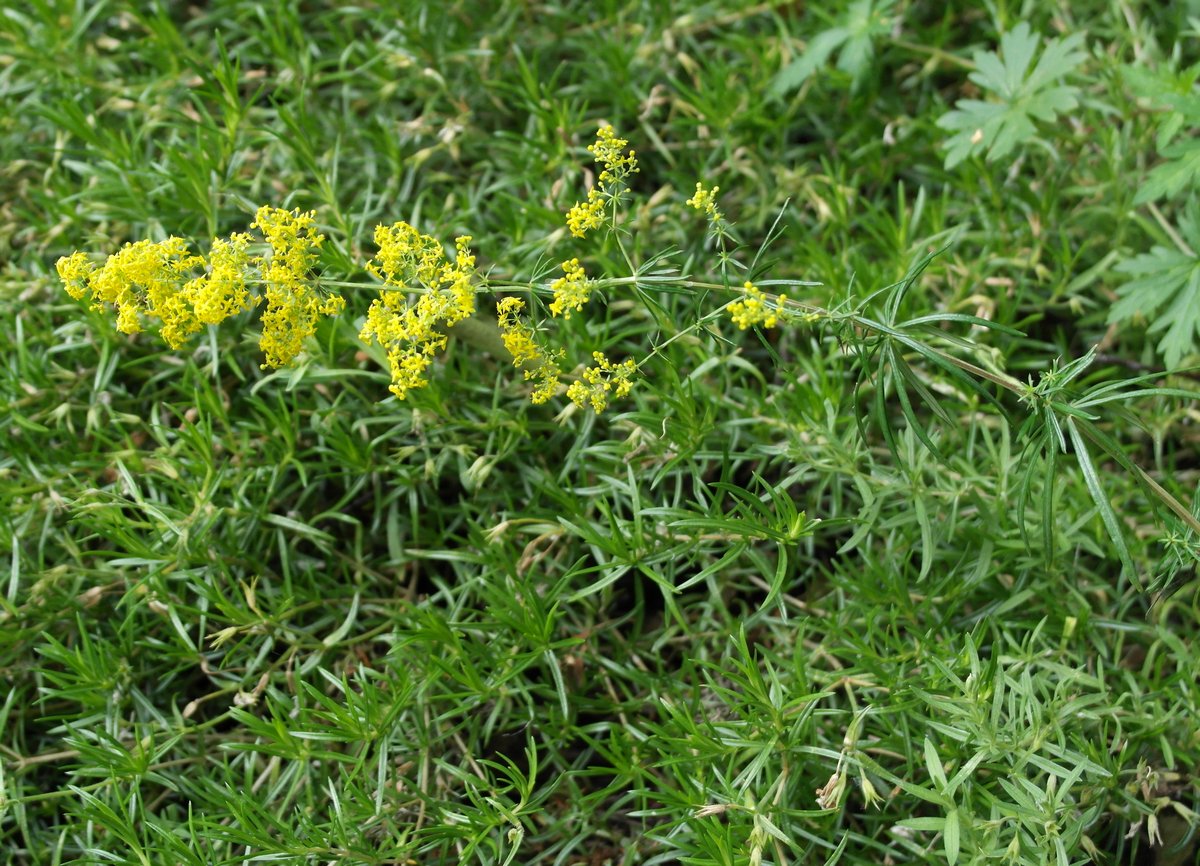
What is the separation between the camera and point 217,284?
1.90m

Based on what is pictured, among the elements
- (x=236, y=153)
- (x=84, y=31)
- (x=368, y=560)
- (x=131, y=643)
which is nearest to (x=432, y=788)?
(x=368, y=560)

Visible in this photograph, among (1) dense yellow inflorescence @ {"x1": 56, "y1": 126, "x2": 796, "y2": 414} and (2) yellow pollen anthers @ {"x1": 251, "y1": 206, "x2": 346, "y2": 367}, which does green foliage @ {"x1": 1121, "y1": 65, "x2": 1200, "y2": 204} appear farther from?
(2) yellow pollen anthers @ {"x1": 251, "y1": 206, "x2": 346, "y2": 367}

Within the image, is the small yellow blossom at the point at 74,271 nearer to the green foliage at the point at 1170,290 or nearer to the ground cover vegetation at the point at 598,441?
the ground cover vegetation at the point at 598,441

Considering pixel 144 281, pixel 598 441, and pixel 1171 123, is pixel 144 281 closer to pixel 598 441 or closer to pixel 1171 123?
pixel 598 441

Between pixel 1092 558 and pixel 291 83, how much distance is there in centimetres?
268

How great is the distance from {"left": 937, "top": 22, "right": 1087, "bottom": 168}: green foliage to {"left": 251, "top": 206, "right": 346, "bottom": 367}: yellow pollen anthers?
1.82 meters

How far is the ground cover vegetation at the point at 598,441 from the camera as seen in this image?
85.6 inches

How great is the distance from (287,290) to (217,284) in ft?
0.45

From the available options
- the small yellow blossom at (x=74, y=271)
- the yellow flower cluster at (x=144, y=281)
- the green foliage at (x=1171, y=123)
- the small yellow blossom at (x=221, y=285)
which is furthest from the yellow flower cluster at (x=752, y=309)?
the green foliage at (x=1171, y=123)

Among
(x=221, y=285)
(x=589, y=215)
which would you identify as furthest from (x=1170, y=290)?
(x=221, y=285)

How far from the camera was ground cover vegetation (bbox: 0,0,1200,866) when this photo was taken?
7.13ft

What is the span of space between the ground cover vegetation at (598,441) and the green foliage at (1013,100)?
1cm

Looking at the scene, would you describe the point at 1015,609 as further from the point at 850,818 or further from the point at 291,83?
the point at 291,83

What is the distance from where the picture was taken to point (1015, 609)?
254cm
